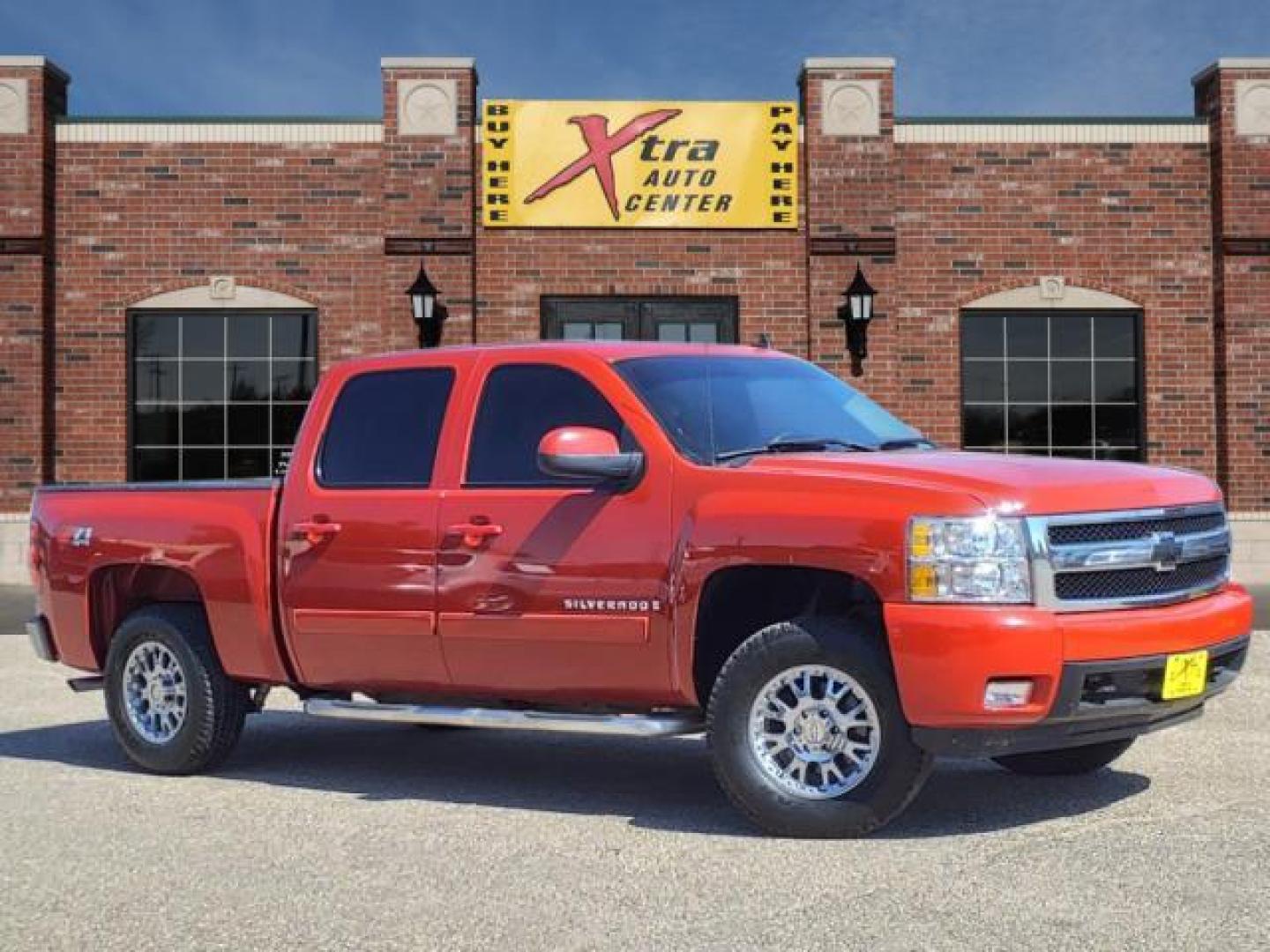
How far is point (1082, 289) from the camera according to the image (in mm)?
20062

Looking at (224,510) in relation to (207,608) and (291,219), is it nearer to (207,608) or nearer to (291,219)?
(207,608)

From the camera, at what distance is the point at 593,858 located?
5.73 meters

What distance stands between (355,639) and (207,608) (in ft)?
3.03

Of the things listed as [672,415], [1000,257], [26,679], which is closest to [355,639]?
[672,415]

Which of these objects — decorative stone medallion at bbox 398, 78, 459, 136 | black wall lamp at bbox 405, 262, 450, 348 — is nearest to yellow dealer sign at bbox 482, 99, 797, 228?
decorative stone medallion at bbox 398, 78, 459, 136

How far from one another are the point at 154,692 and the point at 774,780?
335 centimetres

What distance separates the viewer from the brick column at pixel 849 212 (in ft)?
64.5

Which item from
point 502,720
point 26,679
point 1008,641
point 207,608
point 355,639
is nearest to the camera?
point 1008,641

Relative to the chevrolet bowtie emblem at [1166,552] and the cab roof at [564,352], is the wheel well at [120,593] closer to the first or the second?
the cab roof at [564,352]

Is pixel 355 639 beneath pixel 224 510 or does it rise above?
beneath

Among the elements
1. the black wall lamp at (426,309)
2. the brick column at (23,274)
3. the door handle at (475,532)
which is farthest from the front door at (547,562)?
the brick column at (23,274)

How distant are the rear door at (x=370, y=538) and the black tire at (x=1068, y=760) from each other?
2608 millimetres

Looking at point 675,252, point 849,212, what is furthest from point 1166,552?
point 675,252

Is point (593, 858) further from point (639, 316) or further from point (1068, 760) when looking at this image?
point (639, 316)
